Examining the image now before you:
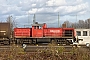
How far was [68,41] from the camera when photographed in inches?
1148

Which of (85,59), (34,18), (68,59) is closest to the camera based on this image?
(85,59)

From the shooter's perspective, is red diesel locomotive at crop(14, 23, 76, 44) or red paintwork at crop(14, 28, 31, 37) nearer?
red diesel locomotive at crop(14, 23, 76, 44)

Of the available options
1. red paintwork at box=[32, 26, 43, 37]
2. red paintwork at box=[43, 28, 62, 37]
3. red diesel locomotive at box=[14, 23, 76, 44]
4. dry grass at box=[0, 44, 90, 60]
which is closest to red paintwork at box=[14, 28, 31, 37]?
red diesel locomotive at box=[14, 23, 76, 44]

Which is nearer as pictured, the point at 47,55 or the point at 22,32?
the point at 47,55

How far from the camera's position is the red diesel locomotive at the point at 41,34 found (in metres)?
29.5

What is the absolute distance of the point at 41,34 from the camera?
30406mm

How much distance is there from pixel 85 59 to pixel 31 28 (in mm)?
21563

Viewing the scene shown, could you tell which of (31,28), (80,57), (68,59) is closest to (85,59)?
(80,57)

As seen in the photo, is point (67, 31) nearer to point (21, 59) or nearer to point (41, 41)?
point (41, 41)

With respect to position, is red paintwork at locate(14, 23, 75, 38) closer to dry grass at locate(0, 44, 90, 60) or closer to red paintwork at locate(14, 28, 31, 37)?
red paintwork at locate(14, 28, 31, 37)

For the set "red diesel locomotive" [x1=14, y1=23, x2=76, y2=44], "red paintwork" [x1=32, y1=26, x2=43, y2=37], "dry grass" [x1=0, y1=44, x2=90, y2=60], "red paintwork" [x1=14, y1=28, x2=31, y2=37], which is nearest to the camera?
"dry grass" [x1=0, y1=44, x2=90, y2=60]

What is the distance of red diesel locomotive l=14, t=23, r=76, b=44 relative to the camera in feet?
96.9

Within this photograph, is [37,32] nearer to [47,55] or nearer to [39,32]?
[39,32]

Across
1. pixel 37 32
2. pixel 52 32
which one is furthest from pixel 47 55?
pixel 37 32
